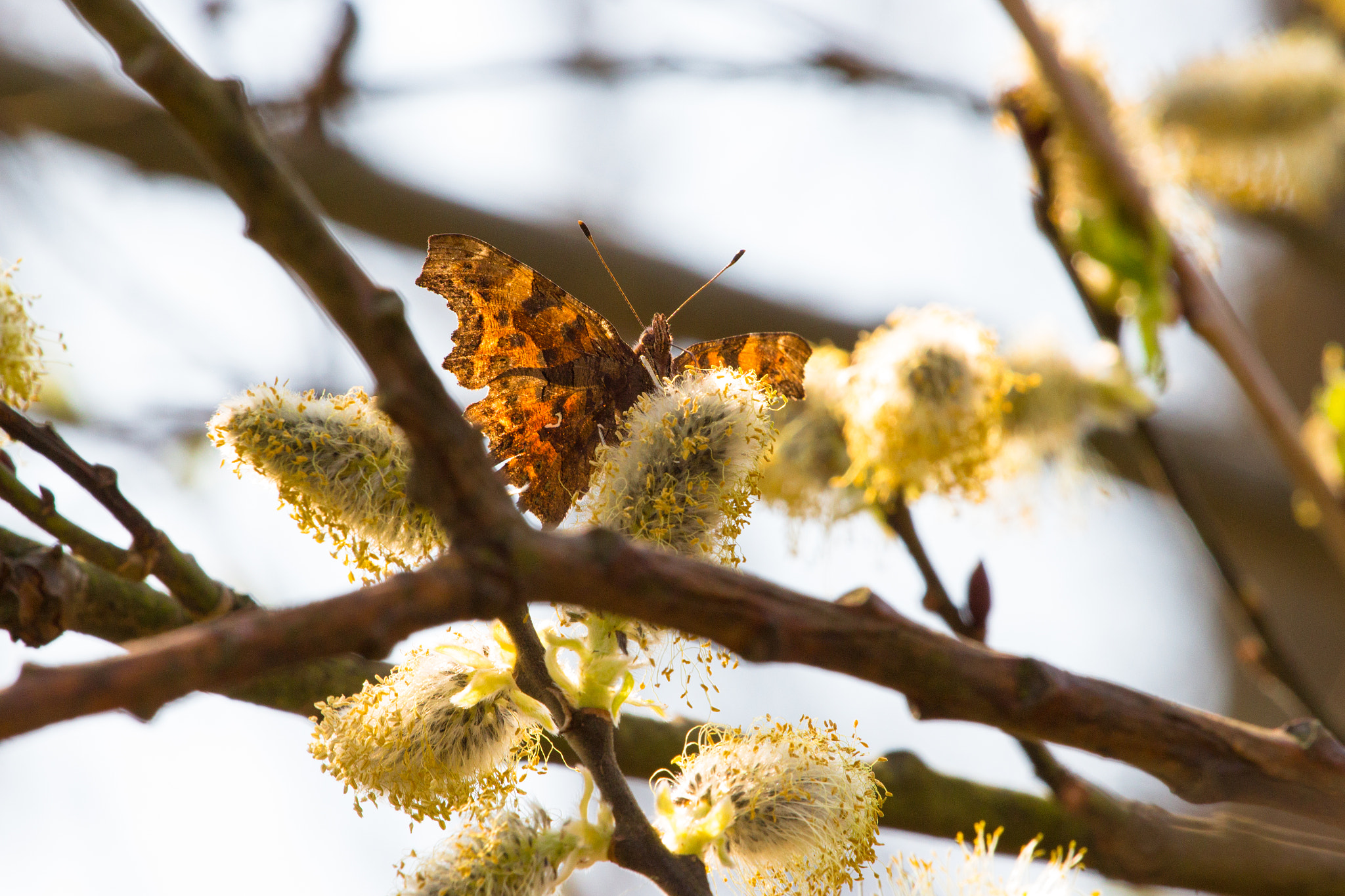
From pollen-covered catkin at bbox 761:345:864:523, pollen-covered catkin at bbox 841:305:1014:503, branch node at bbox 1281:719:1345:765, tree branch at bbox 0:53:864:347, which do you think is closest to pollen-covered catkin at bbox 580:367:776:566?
branch node at bbox 1281:719:1345:765

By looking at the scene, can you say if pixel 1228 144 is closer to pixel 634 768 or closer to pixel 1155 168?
pixel 1155 168

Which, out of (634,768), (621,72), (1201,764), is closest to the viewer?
(1201,764)

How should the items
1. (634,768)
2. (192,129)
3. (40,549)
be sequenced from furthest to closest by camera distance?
(634,768) < (40,549) < (192,129)

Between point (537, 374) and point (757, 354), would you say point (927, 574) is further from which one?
point (537, 374)

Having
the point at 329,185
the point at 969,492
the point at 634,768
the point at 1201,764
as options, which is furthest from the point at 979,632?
the point at 329,185

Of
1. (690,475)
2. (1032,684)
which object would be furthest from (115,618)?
(1032,684)

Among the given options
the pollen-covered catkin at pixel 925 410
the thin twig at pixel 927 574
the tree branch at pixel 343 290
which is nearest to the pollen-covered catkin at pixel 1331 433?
the pollen-covered catkin at pixel 925 410
